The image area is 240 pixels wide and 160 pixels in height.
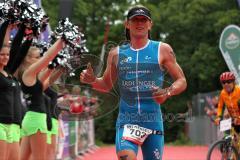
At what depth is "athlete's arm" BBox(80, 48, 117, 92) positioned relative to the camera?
240 inches

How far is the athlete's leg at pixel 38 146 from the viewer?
303 inches

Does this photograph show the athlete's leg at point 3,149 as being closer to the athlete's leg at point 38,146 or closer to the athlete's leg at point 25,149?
the athlete's leg at point 38,146

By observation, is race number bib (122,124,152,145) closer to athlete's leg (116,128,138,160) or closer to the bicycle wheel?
athlete's leg (116,128,138,160)

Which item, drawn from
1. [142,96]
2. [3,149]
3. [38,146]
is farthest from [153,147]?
[38,146]

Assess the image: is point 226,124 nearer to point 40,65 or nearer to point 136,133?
point 40,65

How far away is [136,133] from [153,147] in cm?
20

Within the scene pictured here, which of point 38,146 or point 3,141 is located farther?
point 38,146

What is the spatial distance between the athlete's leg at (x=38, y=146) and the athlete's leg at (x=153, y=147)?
6.82ft

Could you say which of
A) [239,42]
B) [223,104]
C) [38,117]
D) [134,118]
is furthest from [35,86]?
[239,42]

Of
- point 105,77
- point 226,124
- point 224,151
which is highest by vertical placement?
point 105,77

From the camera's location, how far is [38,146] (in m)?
7.76

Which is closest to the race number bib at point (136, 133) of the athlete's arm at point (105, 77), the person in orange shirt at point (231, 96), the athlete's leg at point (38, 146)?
the athlete's arm at point (105, 77)

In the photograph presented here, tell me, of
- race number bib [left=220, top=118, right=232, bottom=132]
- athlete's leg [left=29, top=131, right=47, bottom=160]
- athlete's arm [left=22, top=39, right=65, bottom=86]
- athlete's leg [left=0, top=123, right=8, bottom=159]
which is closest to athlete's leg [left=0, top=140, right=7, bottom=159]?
athlete's leg [left=0, top=123, right=8, bottom=159]

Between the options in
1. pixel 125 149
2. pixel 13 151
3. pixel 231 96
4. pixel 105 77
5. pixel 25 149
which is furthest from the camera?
pixel 231 96
